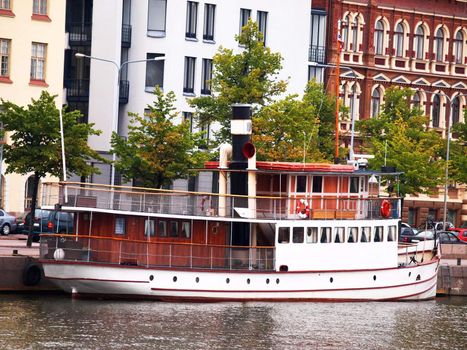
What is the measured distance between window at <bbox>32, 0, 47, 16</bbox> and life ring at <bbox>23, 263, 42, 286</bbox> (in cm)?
3304

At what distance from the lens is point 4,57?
3430 inches

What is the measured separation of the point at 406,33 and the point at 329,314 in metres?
53.8

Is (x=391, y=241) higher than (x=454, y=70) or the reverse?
the reverse

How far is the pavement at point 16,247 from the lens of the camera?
59938mm

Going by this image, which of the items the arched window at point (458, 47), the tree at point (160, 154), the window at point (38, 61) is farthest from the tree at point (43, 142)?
the arched window at point (458, 47)

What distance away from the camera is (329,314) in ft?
184

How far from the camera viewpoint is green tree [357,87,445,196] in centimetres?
8725

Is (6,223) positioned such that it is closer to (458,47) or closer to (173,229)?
(173,229)

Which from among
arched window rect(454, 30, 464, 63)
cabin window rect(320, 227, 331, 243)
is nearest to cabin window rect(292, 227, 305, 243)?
cabin window rect(320, 227, 331, 243)

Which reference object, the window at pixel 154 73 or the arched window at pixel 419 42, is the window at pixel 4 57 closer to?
the window at pixel 154 73

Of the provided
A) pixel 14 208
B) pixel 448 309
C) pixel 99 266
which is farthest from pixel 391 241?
pixel 14 208

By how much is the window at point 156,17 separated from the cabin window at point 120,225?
125ft

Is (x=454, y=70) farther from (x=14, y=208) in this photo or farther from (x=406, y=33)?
(x=14, y=208)

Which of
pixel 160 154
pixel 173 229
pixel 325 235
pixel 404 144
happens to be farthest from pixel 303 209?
pixel 404 144
